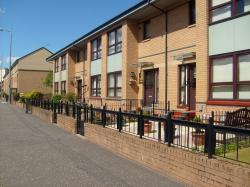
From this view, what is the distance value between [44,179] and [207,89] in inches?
312

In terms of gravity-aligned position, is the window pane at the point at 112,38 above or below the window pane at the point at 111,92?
above

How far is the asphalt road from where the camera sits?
605 cm

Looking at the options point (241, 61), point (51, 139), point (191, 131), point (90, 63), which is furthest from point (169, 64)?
point (90, 63)

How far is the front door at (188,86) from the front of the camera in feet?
46.2

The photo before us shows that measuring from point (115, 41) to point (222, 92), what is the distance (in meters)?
9.92

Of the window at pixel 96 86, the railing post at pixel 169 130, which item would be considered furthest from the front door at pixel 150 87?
the railing post at pixel 169 130

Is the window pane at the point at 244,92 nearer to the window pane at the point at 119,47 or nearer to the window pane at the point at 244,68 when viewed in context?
the window pane at the point at 244,68

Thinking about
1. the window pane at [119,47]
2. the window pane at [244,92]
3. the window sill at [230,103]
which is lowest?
the window sill at [230,103]

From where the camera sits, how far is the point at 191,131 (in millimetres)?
7066

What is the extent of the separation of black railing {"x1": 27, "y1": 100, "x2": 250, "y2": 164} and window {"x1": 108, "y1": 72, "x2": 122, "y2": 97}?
7.46m

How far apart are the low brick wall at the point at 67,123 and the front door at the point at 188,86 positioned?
16.6ft

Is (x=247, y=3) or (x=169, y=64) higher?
(x=247, y=3)

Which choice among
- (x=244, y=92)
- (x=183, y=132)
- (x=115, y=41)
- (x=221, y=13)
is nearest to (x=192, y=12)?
(x=221, y=13)

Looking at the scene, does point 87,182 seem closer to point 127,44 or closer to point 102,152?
point 102,152
